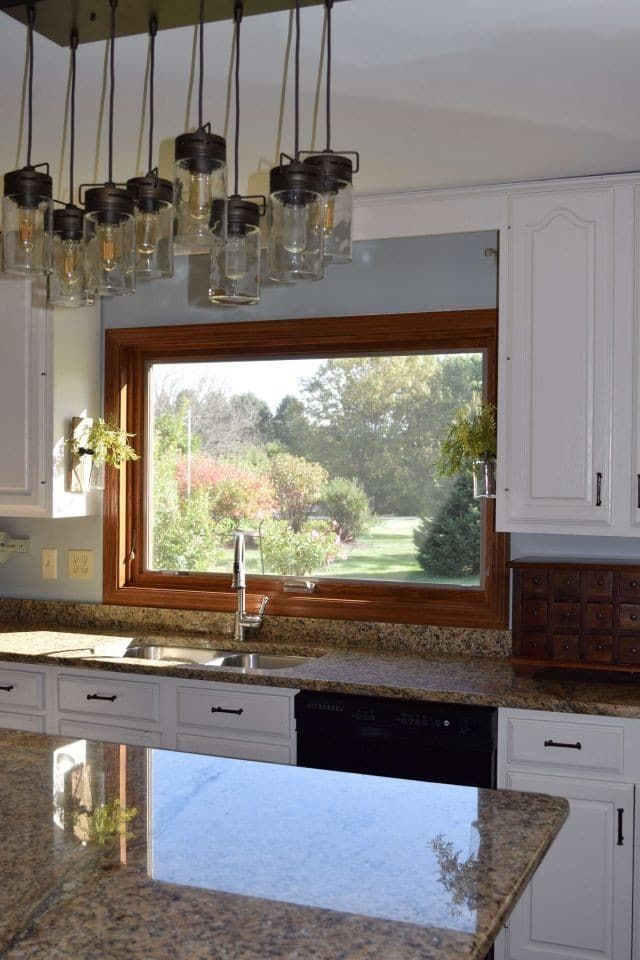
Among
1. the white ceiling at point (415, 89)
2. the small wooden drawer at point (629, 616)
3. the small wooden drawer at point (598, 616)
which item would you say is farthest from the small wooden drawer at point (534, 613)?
the white ceiling at point (415, 89)

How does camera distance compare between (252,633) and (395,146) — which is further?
(252,633)

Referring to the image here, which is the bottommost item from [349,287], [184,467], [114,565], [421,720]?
[421,720]

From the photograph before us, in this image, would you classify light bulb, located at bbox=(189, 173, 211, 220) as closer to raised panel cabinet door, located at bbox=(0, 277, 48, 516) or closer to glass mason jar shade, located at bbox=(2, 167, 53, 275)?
glass mason jar shade, located at bbox=(2, 167, 53, 275)

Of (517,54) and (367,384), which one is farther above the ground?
(517,54)

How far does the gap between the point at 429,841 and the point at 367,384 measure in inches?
98.5

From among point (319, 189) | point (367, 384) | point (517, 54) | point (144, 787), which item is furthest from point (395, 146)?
point (144, 787)

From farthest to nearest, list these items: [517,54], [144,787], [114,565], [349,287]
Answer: [114,565] → [349,287] → [517,54] → [144,787]

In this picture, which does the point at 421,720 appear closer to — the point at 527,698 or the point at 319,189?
the point at 527,698

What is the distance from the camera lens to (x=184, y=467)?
422 centimetres

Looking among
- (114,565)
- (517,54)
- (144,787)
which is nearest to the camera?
(144,787)

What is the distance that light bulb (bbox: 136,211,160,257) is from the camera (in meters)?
1.80

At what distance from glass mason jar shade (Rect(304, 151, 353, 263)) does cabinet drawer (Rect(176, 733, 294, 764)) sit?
188 cm

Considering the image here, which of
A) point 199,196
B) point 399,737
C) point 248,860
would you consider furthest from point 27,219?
point 399,737

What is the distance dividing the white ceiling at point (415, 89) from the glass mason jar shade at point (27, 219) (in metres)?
0.68
